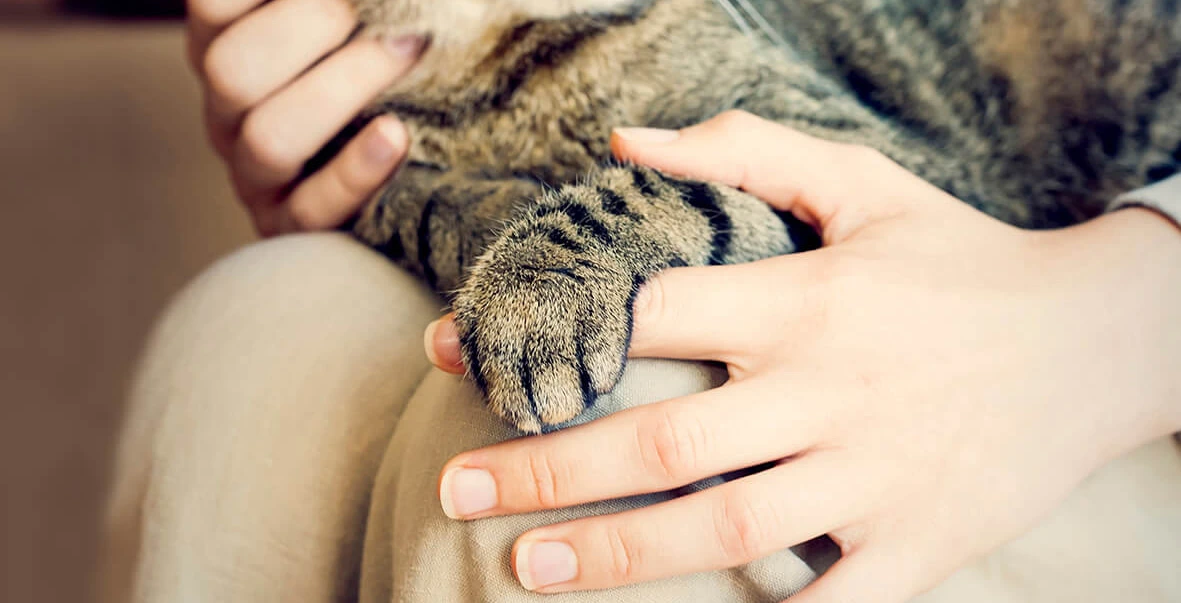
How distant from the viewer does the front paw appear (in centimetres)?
45

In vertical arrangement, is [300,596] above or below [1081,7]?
below

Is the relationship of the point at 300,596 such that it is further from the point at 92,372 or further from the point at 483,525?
the point at 92,372

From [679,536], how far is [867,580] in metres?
0.14

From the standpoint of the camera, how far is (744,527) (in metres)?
0.44

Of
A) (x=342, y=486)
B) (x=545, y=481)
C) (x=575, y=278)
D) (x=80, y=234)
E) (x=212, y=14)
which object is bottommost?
(x=80, y=234)

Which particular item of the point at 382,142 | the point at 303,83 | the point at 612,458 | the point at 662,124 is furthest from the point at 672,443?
the point at 303,83

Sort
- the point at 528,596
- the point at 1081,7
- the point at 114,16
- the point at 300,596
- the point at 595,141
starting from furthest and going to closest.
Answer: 1. the point at 114,16
2. the point at 1081,7
3. the point at 595,141
4. the point at 300,596
5. the point at 528,596

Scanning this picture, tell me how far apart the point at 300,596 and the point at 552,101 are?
20.1 inches

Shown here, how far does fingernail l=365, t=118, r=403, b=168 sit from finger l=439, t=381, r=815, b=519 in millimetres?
424

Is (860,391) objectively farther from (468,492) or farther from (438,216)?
(438,216)

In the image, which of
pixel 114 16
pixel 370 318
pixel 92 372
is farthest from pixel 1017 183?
pixel 92 372

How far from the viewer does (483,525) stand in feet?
1.48

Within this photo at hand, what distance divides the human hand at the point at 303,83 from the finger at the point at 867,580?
60cm

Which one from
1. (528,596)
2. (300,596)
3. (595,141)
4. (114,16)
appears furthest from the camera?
(114,16)
